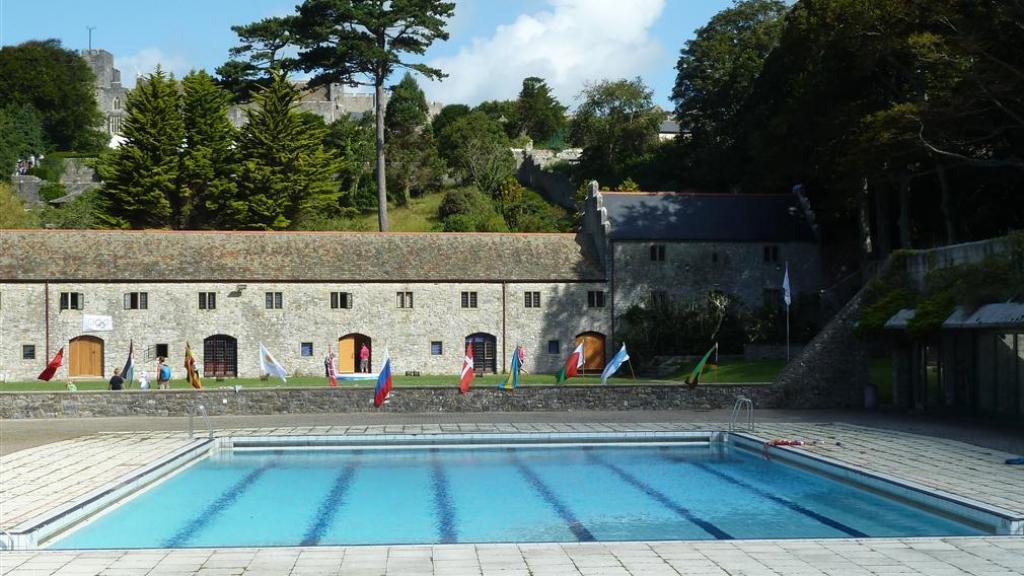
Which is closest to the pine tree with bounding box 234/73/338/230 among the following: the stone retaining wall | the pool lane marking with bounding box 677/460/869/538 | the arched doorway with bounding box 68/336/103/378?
the arched doorway with bounding box 68/336/103/378

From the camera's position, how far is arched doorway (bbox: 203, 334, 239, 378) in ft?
161

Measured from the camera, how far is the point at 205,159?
217 ft

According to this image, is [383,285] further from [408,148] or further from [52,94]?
[52,94]

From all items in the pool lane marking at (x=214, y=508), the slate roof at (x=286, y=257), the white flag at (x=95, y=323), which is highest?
the slate roof at (x=286, y=257)

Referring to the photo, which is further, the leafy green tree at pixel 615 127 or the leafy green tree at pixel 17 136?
the leafy green tree at pixel 17 136

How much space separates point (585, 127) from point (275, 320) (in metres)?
47.7

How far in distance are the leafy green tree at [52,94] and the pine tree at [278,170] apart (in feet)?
175

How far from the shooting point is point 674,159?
7506 centimetres

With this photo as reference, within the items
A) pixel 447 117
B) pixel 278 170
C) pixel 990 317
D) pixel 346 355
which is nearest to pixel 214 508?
pixel 990 317

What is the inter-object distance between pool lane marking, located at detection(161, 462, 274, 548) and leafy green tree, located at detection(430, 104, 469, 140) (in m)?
79.9

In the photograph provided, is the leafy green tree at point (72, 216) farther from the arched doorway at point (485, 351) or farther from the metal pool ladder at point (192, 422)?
the metal pool ladder at point (192, 422)

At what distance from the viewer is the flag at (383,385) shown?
2962 centimetres

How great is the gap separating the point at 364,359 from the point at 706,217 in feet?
60.0

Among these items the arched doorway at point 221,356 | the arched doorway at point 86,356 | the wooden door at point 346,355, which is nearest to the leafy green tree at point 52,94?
the arched doorway at point 86,356
